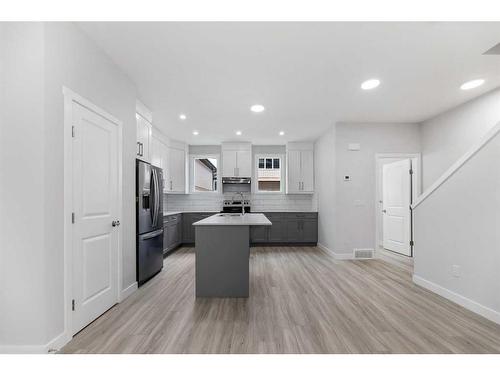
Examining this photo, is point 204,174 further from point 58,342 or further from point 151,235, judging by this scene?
point 58,342

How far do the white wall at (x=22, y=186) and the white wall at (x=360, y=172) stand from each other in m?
4.53

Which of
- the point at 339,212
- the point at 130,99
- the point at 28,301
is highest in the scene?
the point at 130,99

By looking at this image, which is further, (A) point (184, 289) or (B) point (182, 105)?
(B) point (182, 105)

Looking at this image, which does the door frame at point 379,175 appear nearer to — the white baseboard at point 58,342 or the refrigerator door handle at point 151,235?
the refrigerator door handle at point 151,235

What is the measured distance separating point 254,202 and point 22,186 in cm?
542

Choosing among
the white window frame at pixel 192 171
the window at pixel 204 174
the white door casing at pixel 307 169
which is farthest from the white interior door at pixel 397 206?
the window at pixel 204 174

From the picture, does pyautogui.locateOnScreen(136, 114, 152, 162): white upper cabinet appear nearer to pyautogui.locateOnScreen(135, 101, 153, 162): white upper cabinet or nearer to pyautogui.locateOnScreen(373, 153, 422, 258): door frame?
pyautogui.locateOnScreen(135, 101, 153, 162): white upper cabinet

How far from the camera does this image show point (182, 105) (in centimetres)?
399

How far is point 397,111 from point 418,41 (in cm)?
220

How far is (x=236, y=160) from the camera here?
6.53 meters

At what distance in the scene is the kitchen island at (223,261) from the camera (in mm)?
3041

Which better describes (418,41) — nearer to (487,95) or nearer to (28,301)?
(487,95)

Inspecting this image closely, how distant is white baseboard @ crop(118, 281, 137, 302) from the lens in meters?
2.86
